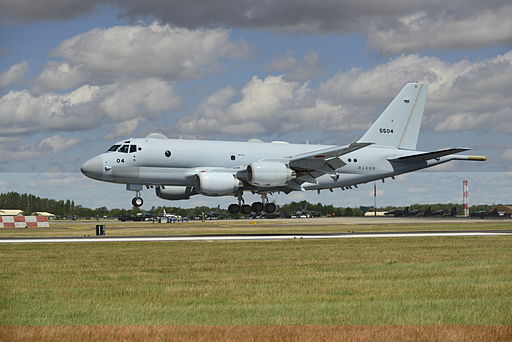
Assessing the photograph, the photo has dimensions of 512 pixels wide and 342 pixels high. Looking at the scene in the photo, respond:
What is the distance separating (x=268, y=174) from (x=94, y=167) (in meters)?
13.0

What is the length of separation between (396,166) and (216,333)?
175ft

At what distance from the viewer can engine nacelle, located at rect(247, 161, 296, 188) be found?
172ft

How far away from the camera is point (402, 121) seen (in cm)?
7031

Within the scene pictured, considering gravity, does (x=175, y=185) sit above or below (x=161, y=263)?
above

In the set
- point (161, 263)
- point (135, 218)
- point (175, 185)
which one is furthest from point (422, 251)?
point (135, 218)

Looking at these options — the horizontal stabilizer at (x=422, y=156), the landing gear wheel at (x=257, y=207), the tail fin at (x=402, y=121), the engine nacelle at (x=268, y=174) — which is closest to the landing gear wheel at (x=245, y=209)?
the landing gear wheel at (x=257, y=207)

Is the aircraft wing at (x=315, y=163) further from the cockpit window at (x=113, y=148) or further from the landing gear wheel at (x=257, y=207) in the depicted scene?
the cockpit window at (x=113, y=148)

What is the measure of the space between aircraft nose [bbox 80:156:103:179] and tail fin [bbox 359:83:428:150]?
84.9 feet

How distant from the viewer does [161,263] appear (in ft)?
93.4

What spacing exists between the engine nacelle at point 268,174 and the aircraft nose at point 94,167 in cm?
1119

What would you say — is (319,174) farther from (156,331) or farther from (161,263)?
(156,331)

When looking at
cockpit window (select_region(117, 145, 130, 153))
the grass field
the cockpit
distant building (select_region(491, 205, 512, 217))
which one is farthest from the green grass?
distant building (select_region(491, 205, 512, 217))

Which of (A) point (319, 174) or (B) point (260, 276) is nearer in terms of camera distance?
(B) point (260, 276)

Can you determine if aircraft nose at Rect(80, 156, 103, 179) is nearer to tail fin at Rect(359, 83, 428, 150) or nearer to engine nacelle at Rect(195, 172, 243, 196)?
engine nacelle at Rect(195, 172, 243, 196)
